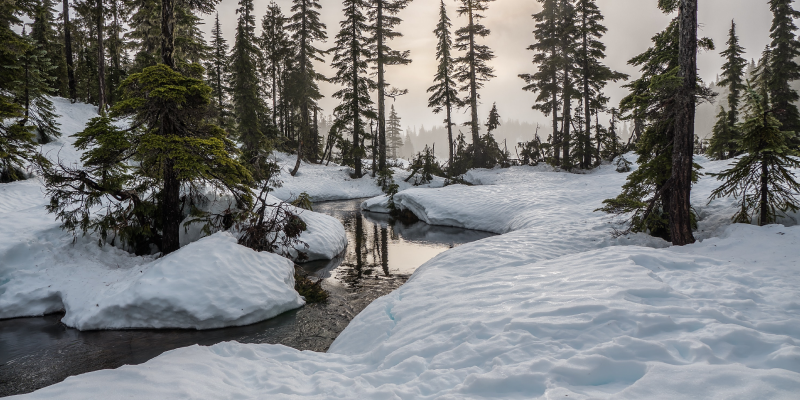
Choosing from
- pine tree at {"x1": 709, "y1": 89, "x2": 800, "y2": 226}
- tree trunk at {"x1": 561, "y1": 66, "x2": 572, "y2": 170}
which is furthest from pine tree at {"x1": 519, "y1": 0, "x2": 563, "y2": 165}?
pine tree at {"x1": 709, "y1": 89, "x2": 800, "y2": 226}

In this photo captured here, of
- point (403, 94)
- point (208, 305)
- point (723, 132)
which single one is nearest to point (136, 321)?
point (208, 305)

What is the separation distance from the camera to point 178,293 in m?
6.58

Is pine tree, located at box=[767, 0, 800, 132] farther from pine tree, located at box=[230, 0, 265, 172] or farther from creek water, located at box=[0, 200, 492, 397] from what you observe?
pine tree, located at box=[230, 0, 265, 172]

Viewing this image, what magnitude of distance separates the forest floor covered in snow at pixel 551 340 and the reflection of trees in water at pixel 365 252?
10.0 ft

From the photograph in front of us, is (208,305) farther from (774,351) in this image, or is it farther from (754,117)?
(754,117)

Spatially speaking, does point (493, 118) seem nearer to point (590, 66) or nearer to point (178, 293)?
point (590, 66)

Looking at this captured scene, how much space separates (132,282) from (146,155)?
9.89ft

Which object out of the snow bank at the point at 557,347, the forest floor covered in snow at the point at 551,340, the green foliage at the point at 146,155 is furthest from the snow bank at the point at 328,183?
the snow bank at the point at 557,347

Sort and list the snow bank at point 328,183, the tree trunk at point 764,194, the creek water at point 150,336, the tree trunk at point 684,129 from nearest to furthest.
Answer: the creek water at point 150,336
the tree trunk at point 684,129
the tree trunk at point 764,194
the snow bank at point 328,183

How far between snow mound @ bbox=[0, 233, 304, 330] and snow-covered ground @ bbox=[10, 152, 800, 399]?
6.67 feet

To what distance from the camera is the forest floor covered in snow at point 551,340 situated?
10.2 ft

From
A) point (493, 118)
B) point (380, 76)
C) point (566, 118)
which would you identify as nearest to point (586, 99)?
point (566, 118)

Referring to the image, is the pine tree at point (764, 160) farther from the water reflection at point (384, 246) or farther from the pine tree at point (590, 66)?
the pine tree at point (590, 66)

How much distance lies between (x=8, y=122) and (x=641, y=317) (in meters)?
26.8
